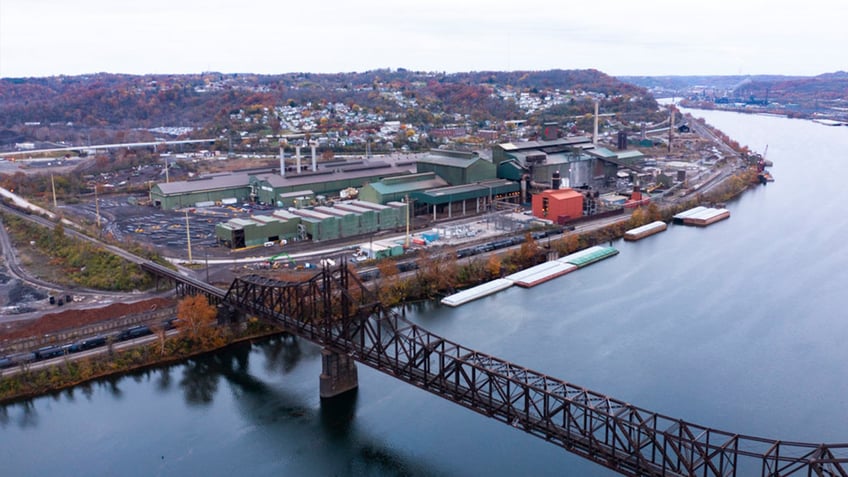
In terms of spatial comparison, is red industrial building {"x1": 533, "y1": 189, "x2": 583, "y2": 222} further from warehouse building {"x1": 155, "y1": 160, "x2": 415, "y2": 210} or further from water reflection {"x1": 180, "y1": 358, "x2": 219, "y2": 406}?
water reflection {"x1": 180, "y1": 358, "x2": 219, "y2": 406}

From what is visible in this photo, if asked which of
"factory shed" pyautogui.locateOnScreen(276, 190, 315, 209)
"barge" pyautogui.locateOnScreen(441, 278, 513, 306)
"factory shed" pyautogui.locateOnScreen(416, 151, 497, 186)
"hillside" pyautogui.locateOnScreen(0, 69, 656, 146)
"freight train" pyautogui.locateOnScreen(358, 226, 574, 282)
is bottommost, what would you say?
"barge" pyautogui.locateOnScreen(441, 278, 513, 306)

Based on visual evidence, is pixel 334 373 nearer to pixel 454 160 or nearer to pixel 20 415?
pixel 20 415

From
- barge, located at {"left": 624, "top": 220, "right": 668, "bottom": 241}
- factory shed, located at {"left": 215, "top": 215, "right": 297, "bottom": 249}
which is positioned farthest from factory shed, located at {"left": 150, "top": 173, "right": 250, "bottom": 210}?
barge, located at {"left": 624, "top": 220, "right": 668, "bottom": 241}

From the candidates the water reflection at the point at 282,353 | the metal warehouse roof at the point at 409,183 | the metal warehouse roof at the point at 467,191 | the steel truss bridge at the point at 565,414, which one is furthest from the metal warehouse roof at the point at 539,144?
the water reflection at the point at 282,353

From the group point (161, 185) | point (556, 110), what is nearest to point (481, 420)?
point (161, 185)

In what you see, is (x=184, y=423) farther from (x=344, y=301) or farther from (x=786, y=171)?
(x=786, y=171)

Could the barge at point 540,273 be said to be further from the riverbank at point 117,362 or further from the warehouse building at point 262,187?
the warehouse building at point 262,187
